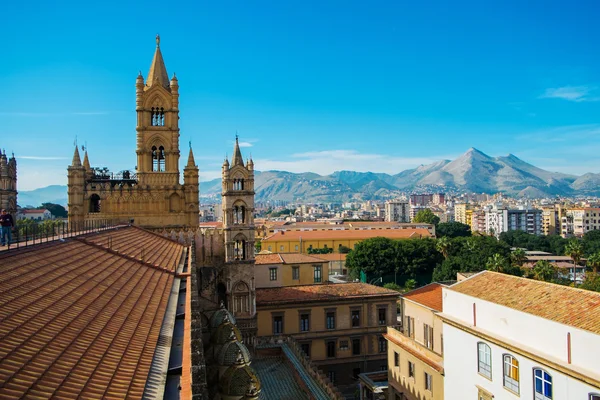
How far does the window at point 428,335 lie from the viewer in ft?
97.6

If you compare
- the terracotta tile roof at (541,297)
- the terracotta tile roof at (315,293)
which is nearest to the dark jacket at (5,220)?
the terracotta tile roof at (541,297)

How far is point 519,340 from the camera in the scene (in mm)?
20516

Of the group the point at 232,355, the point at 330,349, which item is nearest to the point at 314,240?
the point at 330,349

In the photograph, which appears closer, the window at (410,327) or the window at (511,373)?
the window at (511,373)

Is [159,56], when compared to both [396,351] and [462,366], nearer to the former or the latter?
[396,351]

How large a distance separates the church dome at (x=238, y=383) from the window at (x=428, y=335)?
1632 cm

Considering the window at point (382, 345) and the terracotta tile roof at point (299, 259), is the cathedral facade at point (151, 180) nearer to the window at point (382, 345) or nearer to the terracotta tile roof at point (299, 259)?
the terracotta tile roof at point (299, 259)

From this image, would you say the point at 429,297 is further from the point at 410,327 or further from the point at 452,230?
the point at 452,230

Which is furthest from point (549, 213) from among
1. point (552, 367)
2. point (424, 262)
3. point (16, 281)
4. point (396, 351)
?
point (16, 281)

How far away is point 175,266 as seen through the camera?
22625 mm

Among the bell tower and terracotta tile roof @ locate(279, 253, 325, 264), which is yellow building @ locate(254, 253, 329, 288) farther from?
the bell tower

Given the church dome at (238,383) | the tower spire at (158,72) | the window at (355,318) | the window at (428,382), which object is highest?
the tower spire at (158,72)

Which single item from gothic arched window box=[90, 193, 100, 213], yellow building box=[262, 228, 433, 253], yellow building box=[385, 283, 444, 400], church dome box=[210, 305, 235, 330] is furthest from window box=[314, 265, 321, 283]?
yellow building box=[262, 228, 433, 253]

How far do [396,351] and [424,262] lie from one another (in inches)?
1720
